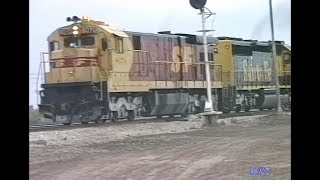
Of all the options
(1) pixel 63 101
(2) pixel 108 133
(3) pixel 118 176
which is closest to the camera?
(3) pixel 118 176

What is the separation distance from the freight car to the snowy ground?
1.43ft

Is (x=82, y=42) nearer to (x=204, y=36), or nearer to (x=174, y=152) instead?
(x=204, y=36)

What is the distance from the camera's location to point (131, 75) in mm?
7262

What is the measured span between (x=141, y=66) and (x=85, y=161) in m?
3.65

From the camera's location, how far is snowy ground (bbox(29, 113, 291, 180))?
2939 millimetres

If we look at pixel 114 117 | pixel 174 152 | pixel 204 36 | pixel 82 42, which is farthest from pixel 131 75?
pixel 174 152

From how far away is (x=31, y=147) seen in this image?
3082 millimetres

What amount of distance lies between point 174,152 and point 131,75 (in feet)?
13.5

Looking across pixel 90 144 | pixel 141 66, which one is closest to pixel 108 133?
pixel 90 144

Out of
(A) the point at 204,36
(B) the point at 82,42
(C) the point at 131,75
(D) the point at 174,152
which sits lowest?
(D) the point at 174,152

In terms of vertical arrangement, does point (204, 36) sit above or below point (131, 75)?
above

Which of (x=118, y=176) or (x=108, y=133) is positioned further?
(x=108, y=133)

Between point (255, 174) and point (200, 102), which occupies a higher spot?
point (200, 102)
